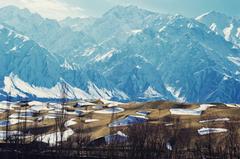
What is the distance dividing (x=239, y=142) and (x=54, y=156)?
274ft

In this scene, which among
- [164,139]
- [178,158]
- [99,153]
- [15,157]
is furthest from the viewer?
[164,139]

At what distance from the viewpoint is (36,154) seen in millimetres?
148750

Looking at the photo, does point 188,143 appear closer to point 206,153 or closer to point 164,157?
point 206,153

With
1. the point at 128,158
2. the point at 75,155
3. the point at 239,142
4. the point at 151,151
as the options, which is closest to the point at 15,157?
the point at 75,155

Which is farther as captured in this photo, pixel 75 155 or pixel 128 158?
pixel 75 155

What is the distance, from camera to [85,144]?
199 meters

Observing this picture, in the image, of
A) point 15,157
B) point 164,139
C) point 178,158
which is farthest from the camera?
point 164,139

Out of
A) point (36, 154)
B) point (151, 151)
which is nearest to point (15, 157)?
point (36, 154)

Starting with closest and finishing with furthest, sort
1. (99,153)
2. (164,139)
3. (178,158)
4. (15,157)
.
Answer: (15,157)
(178,158)
(99,153)
(164,139)

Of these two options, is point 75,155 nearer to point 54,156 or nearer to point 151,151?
point 54,156

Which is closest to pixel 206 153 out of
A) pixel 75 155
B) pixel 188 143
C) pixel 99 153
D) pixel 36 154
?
pixel 188 143

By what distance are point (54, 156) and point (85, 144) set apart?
178 feet

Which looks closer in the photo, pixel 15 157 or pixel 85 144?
pixel 15 157

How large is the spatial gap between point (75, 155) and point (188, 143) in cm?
5886
